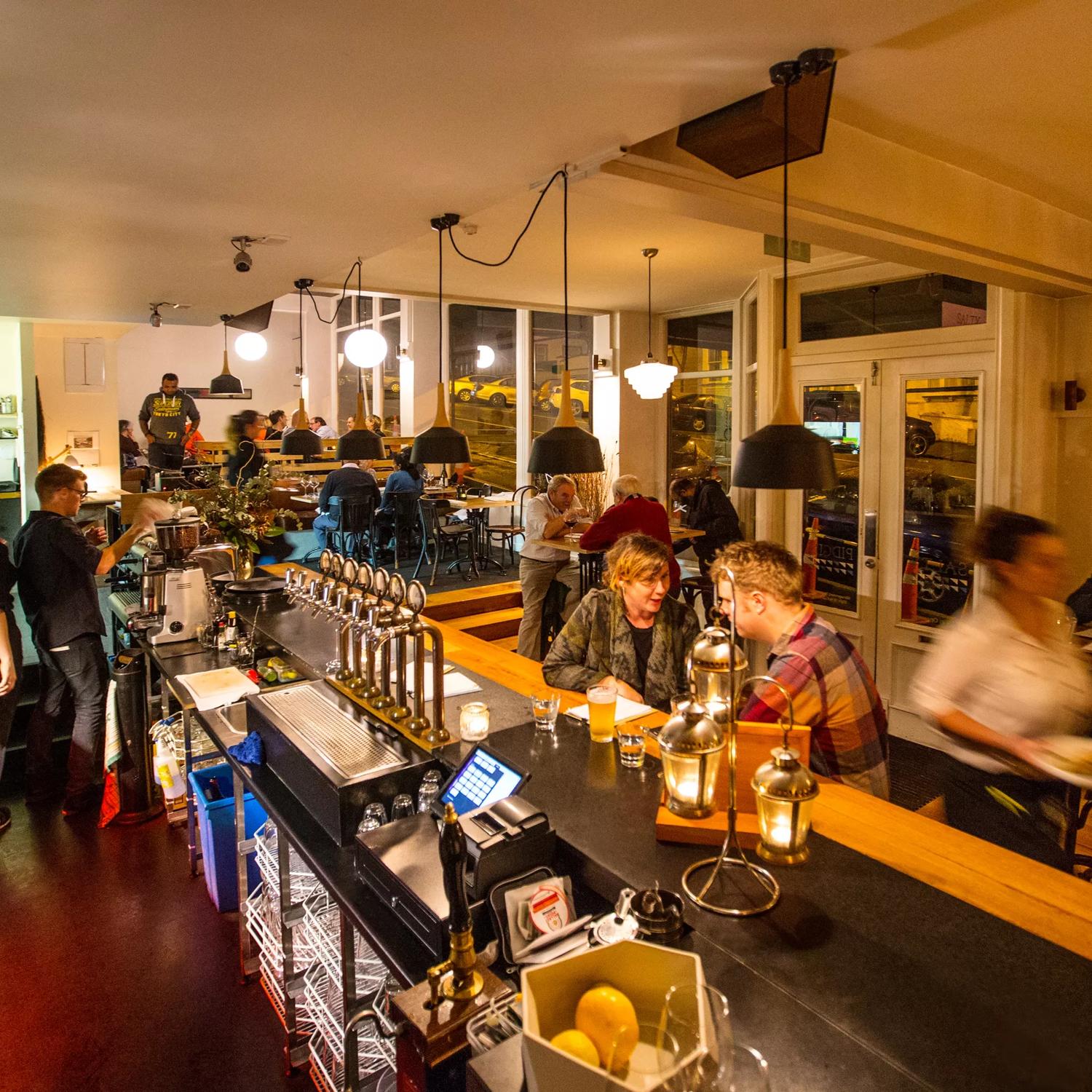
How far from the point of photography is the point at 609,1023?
1.09 metres

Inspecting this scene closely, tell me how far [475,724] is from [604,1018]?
1285 millimetres

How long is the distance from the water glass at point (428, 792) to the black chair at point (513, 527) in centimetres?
653

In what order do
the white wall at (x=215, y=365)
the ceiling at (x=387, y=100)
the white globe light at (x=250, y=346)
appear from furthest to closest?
the white wall at (x=215, y=365)
the white globe light at (x=250, y=346)
the ceiling at (x=387, y=100)

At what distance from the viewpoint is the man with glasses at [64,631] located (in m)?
4.26

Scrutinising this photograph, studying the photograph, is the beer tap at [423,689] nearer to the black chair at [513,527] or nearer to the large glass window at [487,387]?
the black chair at [513,527]

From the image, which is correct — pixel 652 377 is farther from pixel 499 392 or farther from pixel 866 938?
pixel 866 938

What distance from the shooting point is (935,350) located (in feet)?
16.7

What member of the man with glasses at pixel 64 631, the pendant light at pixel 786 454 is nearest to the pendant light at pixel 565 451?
the pendant light at pixel 786 454

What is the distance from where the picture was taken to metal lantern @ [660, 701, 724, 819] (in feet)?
5.11

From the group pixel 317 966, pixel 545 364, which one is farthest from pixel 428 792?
pixel 545 364

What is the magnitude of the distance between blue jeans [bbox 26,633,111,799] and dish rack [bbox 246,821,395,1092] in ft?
6.51

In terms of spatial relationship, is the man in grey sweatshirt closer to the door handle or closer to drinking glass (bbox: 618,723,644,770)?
the door handle

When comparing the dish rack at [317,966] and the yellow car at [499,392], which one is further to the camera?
the yellow car at [499,392]

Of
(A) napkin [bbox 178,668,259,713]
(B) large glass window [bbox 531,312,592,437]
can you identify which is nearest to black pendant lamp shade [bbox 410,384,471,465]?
(A) napkin [bbox 178,668,259,713]
